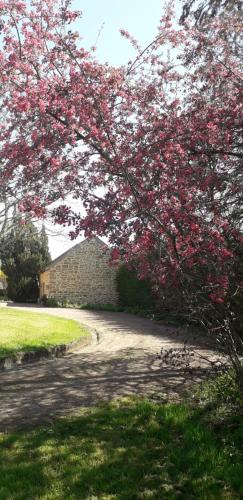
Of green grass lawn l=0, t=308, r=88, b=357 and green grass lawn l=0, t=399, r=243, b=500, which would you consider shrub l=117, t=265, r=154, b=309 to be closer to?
green grass lawn l=0, t=308, r=88, b=357

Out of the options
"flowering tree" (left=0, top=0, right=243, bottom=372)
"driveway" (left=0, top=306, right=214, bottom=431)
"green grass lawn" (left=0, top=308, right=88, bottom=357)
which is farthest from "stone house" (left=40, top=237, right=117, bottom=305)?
"flowering tree" (left=0, top=0, right=243, bottom=372)

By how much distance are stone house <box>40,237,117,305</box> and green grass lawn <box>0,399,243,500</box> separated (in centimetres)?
2589

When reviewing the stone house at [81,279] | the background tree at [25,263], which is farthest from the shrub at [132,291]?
the background tree at [25,263]

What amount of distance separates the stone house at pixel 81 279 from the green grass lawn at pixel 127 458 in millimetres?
25894

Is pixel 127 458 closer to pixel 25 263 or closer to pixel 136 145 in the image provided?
pixel 136 145

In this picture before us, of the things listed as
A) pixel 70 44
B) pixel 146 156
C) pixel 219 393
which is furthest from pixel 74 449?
pixel 70 44

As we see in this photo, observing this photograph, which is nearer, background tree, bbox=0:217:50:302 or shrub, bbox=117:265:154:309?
shrub, bbox=117:265:154:309

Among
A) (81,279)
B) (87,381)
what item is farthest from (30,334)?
(81,279)

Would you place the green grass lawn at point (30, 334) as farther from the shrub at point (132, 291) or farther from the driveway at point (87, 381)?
the shrub at point (132, 291)

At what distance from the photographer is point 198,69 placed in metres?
8.16

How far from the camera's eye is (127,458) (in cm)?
447

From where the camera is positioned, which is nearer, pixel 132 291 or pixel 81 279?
pixel 132 291

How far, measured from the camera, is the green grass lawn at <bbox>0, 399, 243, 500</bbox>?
3891mm

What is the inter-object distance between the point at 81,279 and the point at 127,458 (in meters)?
27.2
